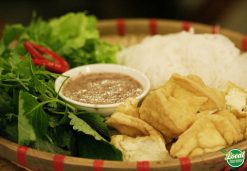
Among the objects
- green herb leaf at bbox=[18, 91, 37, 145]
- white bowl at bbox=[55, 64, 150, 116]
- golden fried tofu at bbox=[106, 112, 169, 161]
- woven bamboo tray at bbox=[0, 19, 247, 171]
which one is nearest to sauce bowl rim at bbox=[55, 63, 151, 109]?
white bowl at bbox=[55, 64, 150, 116]

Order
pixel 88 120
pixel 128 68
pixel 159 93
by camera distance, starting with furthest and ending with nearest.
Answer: pixel 128 68 → pixel 88 120 → pixel 159 93

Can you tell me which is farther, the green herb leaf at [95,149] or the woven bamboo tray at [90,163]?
the green herb leaf at [95,149]

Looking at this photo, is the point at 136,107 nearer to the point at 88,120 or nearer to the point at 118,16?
the point at 88,120

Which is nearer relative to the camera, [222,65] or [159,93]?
[159,93]

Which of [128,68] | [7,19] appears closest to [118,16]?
[7,19]

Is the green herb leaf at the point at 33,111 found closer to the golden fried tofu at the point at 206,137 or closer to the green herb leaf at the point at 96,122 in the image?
the green herb leaf at the point at 96,122

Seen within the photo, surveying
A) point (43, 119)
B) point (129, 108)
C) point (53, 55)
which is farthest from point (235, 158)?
point (53, 55)

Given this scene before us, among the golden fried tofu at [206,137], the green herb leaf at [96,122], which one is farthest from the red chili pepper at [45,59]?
the golden fried tofu at [206,137]
